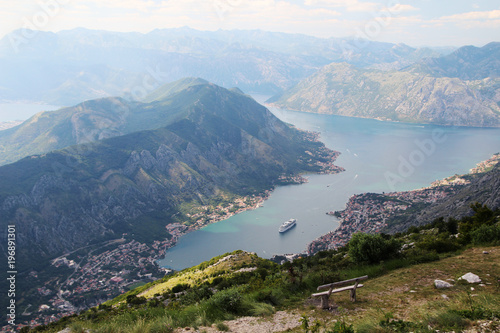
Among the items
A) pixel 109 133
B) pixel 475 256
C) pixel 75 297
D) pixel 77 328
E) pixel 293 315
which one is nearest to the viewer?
pixel 77 328

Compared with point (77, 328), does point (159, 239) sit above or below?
below

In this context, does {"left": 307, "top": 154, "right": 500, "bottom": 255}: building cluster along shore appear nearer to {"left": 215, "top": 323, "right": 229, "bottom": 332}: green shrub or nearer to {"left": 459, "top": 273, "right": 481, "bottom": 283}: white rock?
{"left": 459, "top": 273, "right": 481, "bottom": 283}: white rock

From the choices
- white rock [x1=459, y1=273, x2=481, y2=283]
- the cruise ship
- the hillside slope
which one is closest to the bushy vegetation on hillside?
white rock [x1=459, y1=273, x2=481, y2=283]

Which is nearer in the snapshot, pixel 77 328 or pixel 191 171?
pixel 77 328

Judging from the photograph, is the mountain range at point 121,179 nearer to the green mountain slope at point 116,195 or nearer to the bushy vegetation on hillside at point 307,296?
the green mountain slope at point 116,195

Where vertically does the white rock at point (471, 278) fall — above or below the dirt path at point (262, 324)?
below

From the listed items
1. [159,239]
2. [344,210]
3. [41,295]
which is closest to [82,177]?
[159,239]

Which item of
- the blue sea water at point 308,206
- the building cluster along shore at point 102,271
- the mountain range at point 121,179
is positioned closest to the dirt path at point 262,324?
the building cluster along shore at point 102,271

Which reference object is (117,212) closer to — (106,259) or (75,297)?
(106,259)
